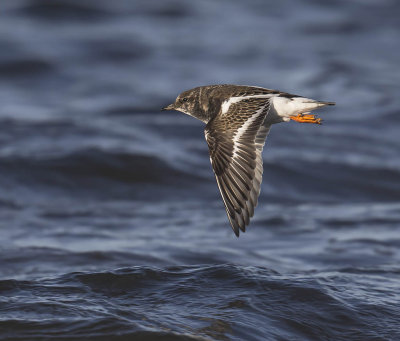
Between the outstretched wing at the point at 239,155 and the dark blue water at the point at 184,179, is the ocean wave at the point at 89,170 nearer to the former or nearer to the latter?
the dark blue water at the point at 184,179

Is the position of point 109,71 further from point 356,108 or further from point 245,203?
point 245,203

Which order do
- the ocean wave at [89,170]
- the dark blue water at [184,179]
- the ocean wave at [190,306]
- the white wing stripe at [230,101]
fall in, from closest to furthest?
the ocean wave at [190,306] → the dark blue water at [184,179] → the white wing stripe at [230,101] → the ocean wave at [89,170]

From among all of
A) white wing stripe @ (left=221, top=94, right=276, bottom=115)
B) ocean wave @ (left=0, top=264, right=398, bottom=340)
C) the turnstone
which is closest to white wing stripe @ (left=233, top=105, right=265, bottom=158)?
the turnstone

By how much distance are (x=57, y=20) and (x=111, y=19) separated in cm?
120

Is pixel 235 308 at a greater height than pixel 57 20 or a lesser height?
lesser

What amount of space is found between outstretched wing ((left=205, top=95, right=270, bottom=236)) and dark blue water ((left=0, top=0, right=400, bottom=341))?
69cm

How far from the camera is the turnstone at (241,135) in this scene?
5.41 metres

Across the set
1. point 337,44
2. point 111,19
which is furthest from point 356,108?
point 111,19

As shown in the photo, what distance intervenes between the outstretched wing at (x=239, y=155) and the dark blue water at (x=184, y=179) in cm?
69

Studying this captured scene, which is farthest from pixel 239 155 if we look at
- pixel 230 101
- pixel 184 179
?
pixel 184 179

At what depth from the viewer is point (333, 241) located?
7832 mm

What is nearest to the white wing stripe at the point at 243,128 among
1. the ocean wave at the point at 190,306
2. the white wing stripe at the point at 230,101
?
the white wing stripe at the point at 230,101

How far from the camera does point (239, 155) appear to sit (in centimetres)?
555

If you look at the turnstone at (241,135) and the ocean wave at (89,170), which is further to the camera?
the ocean wave at (89,170)
